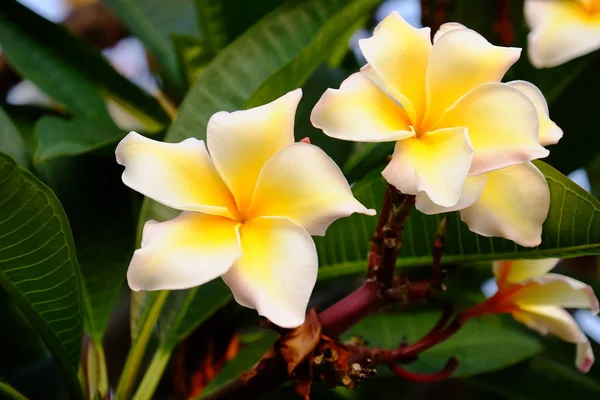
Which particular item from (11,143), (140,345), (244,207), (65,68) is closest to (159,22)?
(65,68)

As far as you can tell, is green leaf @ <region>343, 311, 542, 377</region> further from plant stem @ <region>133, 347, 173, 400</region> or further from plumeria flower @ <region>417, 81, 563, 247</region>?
plumeria flower @ <region>417, 81, 563, 247</region>

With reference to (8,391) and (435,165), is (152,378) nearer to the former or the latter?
(8,391)

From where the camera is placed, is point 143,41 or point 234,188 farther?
point 143,41

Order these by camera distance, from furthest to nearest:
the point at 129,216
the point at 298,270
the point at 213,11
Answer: the point at 213,11, the point at 129,216, the point at 298,270

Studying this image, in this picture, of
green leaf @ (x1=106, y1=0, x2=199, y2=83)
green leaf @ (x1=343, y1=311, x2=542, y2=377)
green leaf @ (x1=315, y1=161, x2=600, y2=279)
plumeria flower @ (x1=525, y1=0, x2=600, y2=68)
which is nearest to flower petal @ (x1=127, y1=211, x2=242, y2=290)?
green leaf @ (x1=315, y1=161, x2=600, y2=279)

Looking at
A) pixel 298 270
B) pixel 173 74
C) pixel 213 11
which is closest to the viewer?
pixel 298 270

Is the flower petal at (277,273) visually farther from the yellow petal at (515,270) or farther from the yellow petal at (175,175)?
the yellow petal at (515,270)

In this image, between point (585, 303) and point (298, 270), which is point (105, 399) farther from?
point (585, 303)

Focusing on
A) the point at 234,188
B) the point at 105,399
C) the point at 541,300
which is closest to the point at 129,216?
the point at 105,399

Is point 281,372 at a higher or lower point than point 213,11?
lower
